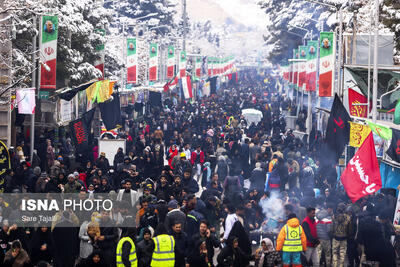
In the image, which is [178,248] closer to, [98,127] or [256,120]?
[98,127]

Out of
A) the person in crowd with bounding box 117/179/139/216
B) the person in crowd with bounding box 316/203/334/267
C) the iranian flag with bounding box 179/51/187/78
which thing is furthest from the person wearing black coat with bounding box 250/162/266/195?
the iranian flag with bounding box 179/51/187/78

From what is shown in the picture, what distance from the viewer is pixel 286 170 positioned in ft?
63.6

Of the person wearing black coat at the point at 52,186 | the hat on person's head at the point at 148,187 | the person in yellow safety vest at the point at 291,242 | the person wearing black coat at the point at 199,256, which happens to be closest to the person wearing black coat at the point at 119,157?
the person wearing black coat at the point at 52,186

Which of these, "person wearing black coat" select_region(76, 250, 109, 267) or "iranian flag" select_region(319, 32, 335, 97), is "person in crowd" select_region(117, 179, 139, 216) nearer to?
"person wearing black coat" select_region(76, 250, 109, 267)

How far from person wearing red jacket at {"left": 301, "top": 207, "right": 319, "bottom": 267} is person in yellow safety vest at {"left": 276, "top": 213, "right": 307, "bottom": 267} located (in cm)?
69

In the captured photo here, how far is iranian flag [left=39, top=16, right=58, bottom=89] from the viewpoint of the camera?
2323cm

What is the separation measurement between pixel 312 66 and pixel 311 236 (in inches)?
995

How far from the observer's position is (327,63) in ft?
92.5

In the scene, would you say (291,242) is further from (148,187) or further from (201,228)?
(148,187)

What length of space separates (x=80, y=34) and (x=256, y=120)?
36.4 ft

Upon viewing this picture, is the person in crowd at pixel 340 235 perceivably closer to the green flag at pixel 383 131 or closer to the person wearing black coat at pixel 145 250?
the green flag at pixel 383 131

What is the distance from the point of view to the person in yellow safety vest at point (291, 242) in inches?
A: 478

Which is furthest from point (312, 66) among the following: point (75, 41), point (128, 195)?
point (128, 195)

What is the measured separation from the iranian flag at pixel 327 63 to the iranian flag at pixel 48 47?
9549 millimetres
